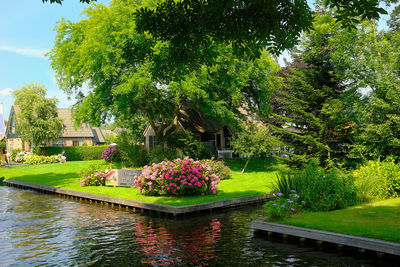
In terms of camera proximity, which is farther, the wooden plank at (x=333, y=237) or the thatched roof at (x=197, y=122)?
the thatched roof at (x=197, y=122)

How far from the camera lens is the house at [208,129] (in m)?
42.2

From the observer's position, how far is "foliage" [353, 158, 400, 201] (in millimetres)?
15406

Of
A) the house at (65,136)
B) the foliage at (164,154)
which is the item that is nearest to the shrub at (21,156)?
the house at (65,136)

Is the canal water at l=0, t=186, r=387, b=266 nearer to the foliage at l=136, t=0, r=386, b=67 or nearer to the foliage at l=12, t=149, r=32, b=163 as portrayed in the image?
the foliage at l=136, t=0, r=386, b=67

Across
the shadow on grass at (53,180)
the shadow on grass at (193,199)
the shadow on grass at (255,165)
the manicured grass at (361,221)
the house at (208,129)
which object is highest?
the house at (208,129)

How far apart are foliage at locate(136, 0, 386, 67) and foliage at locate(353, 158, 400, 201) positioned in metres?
7.57

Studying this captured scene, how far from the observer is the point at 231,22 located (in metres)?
10.9

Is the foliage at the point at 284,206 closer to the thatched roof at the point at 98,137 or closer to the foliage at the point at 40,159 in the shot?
the foliage at the point at 40,159

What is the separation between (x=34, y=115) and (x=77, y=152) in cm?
830

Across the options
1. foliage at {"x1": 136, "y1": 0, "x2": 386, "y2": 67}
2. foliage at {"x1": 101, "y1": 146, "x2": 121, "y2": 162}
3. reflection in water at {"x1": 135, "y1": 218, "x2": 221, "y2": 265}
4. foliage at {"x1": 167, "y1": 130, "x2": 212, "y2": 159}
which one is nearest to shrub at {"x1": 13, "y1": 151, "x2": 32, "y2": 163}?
foliage at {"x1": 101, "y1": 146, "x2": 121, "y2": 162}

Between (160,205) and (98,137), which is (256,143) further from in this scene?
(98,137)

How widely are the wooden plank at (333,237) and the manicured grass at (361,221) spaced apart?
488 millimetres

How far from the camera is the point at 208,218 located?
14531mm

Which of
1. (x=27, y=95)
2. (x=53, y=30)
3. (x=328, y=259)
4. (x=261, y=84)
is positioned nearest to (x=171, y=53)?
(x=328, y=259)
